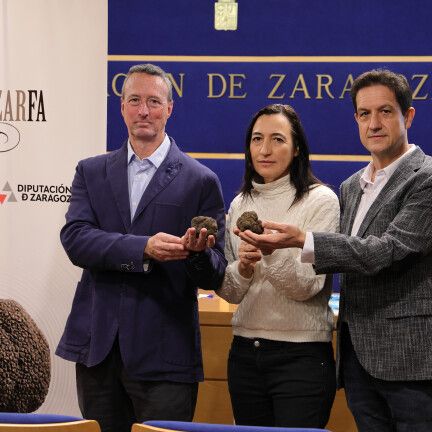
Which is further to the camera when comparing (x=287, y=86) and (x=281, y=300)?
(x=287, y=86)

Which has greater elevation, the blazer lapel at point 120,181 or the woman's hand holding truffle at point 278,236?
the blazer lapel at point 120,181

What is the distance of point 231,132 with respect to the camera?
4.84m

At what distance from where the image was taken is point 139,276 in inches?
117

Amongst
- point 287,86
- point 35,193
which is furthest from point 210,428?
point 287,86

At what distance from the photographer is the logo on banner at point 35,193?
4.68m

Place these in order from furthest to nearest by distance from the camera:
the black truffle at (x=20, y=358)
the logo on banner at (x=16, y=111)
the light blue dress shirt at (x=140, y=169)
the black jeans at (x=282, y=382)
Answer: the logo on banner at (x=16, y=111)
the light blue dress shirt at (x=140, y=169)
the black jeans at (x=282, y=382)
the black truffle at (x=20, y=358)

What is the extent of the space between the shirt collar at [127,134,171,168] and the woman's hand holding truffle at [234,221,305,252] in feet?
1.80

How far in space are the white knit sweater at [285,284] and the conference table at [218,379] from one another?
918 millimetres

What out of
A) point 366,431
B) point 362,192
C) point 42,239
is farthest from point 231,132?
point 366,431

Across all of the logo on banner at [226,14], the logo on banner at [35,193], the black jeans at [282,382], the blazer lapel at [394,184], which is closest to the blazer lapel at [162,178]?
the black jeans at [282,382]

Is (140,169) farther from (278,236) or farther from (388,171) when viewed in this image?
(388,171)

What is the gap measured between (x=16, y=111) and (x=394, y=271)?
269cm

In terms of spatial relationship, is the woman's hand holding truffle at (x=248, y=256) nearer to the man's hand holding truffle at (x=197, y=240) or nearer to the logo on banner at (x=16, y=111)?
the man's hand holding truffle at (x=197, y=240)

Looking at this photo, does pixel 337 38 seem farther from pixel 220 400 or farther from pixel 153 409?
pixel 153 409
